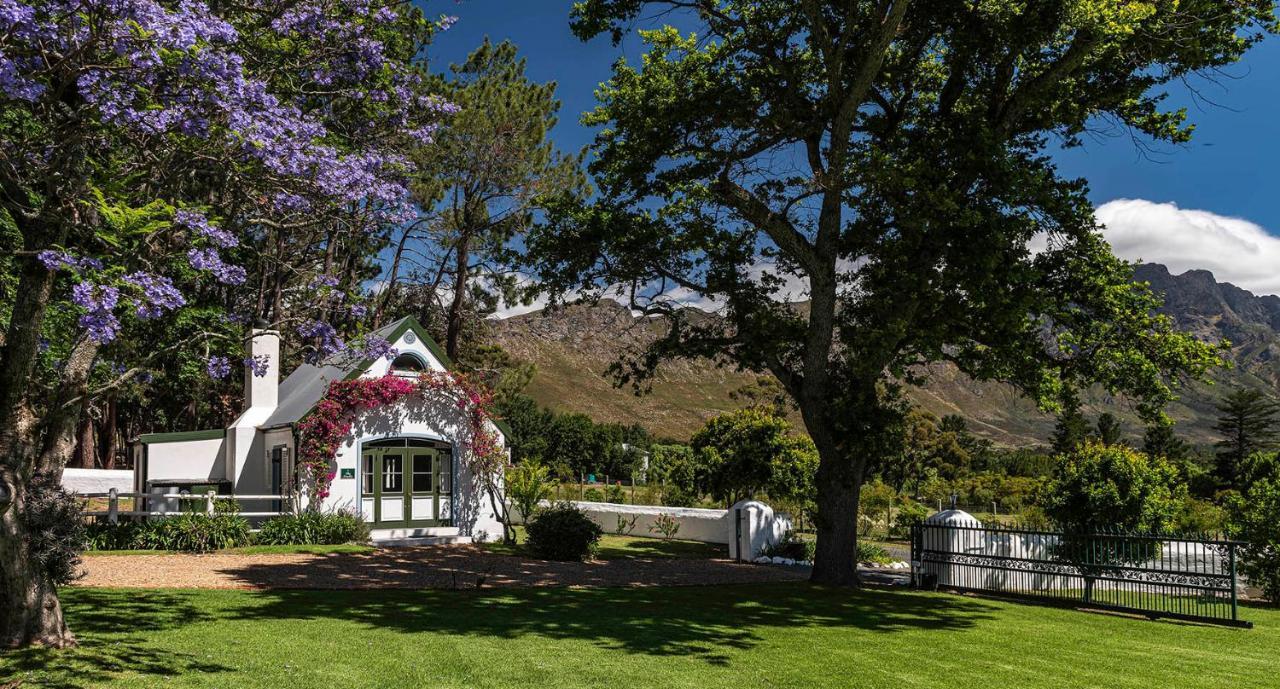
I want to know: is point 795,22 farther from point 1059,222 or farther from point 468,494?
point 468,494

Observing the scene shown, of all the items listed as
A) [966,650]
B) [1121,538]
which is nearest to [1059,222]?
[1121,538]

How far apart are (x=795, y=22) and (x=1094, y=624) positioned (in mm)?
11052

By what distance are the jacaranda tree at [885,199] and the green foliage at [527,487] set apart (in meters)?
5.70

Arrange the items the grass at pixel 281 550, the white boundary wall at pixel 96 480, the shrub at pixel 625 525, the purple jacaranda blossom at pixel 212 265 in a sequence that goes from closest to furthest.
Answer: the purple jacaranda blossom at pixel 212 265 → the grass at pixel 281 550 → the shrub at pixel 625 525 → the white boundary wall at pixel 96 480

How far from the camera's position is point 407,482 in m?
21.8

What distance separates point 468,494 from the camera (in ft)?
73.8

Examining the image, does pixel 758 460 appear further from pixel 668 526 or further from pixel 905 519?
pixel 905 519

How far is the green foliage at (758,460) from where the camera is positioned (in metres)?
27.2

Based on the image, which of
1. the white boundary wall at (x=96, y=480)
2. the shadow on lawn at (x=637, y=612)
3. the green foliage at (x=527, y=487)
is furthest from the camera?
the white boundary wall at (x=96, y=480)

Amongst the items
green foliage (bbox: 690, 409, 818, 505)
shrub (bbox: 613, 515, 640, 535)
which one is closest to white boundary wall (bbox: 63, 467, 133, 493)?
shrub (bbox: 613, 515, 640, 535)

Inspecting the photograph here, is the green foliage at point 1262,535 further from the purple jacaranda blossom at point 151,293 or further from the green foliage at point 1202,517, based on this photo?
the purple jacaranda blossom at point 151,293

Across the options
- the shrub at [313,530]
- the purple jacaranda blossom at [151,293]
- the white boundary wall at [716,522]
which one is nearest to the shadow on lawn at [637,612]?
the purple jacaranda blossom at [151,293]

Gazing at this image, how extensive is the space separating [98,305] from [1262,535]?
1862 centimetres

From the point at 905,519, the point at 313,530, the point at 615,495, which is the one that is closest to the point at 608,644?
the point at 313,530
